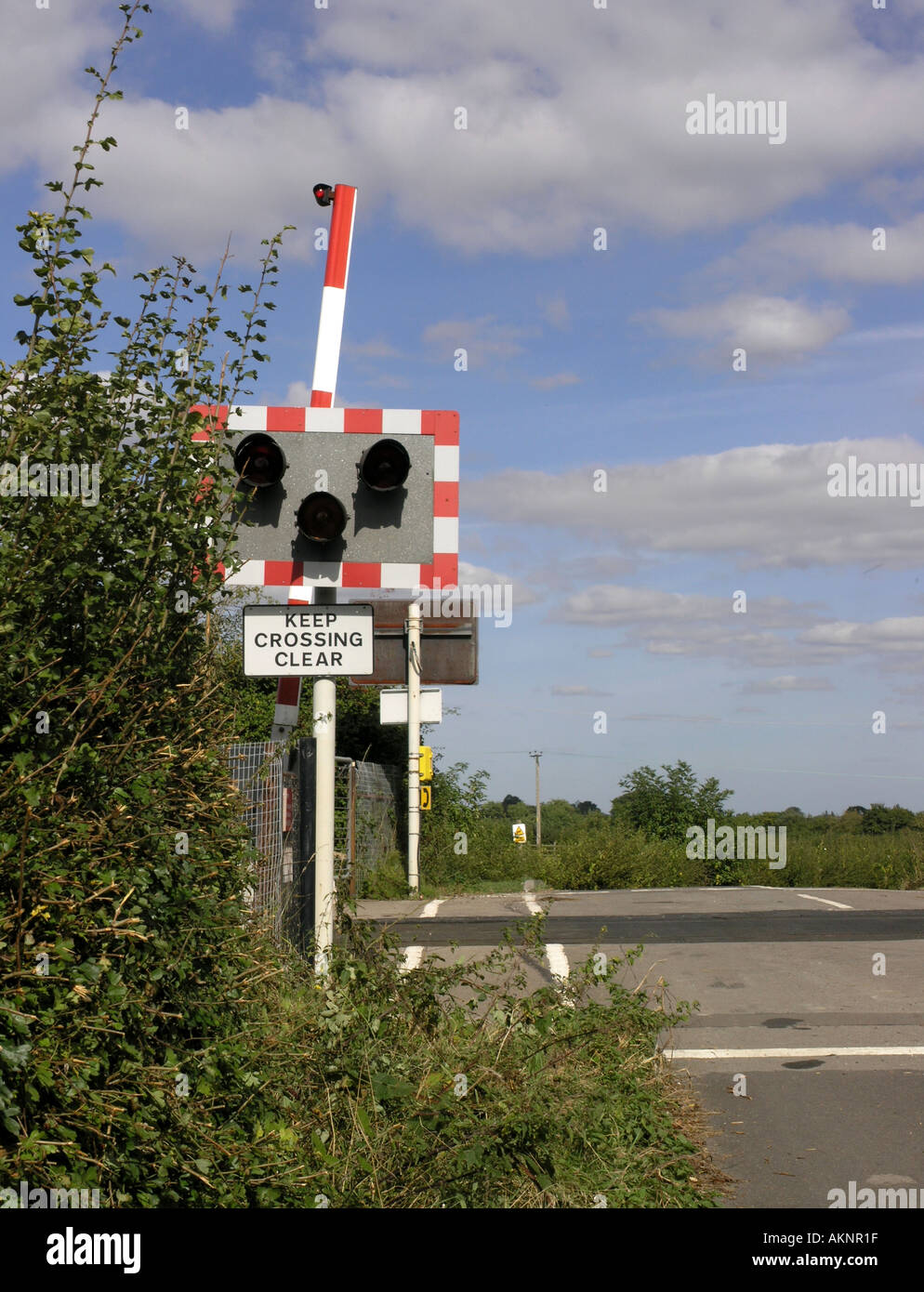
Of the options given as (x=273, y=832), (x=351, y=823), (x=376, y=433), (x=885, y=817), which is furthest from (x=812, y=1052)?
(x=885, y=817)

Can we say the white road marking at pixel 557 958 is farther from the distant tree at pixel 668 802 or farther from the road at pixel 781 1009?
the distant tree at pixel 668 802

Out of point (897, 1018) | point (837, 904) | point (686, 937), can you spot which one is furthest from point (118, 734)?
point (837, 904)

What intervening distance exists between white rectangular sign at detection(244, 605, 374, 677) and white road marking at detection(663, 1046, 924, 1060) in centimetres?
307

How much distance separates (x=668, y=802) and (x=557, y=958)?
1537 centimetres

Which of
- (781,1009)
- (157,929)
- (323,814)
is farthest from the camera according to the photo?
(781,1009)

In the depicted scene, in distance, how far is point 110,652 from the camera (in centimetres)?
353

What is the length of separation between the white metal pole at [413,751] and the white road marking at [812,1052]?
1087 cm

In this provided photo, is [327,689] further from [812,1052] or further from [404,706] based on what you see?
[404,706]

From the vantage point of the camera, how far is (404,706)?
19828 mm

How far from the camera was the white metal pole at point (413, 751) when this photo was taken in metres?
Answer: 18.0

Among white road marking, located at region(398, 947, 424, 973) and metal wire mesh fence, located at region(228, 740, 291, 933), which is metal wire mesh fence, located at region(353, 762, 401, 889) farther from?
metal wire mesh fence, located at region(228, 740, 291, 933)
